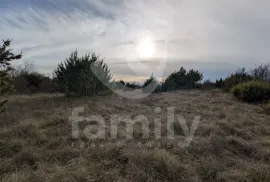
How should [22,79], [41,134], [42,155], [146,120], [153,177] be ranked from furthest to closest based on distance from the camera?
[22,79]
[146,120]
[41,134]
[42,155]
[153,177]

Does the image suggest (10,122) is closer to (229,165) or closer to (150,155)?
(150,155)

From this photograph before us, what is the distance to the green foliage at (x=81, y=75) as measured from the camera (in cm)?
1243

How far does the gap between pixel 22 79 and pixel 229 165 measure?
49.4ft

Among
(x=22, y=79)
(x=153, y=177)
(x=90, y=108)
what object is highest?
(x=22, y=79)

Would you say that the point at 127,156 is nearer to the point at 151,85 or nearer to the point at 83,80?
the point at 83,80

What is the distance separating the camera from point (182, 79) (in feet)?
67.7

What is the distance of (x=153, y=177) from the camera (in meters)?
3.36

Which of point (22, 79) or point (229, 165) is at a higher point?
point (22, 79)

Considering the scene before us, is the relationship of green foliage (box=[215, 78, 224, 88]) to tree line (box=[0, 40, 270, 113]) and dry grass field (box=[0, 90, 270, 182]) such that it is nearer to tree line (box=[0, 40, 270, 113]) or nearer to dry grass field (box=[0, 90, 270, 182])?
tree line (box=[0, 40, 270, 113])

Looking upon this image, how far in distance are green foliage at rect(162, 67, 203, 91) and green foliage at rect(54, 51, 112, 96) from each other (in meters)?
6.94

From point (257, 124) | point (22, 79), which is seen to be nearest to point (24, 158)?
point (257, 124)

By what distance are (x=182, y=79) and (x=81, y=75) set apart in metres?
10.2

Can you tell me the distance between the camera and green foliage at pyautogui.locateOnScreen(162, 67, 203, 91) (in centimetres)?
1944

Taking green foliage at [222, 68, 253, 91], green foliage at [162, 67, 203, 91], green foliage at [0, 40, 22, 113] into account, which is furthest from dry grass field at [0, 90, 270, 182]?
green foliage at [162, 67, 203, 91]
